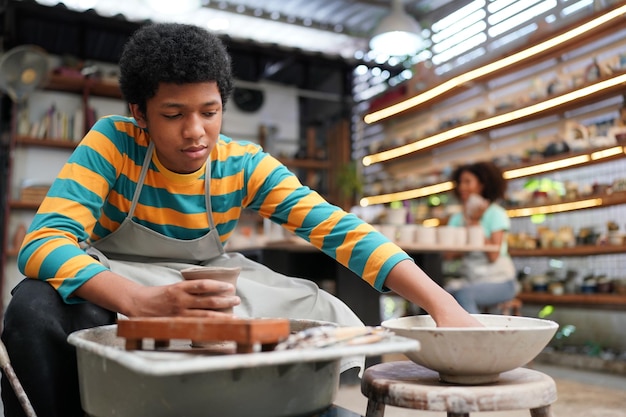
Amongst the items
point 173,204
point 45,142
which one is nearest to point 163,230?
point 173,204

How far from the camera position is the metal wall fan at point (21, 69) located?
5.68m

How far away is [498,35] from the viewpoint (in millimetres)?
7707

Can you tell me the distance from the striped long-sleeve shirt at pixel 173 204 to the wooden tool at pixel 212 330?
13.4 inches

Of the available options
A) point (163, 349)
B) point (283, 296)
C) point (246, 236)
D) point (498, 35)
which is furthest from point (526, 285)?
point (163, 349)

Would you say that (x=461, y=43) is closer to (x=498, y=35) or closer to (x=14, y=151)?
(x=498, y=35)

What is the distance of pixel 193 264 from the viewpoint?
1.77 m

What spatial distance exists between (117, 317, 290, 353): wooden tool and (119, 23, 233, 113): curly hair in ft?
2.08

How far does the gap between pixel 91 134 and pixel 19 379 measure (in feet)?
2.04

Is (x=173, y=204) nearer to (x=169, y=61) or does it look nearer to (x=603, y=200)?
(x=169, y=61)

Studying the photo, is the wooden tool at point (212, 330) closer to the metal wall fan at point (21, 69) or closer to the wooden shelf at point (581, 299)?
the wooden shelf at point (581, 299)

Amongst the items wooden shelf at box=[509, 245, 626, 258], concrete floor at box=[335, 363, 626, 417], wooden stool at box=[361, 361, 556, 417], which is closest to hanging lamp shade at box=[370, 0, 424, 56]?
wooden shelf at box=[509, 245, 626, 258]

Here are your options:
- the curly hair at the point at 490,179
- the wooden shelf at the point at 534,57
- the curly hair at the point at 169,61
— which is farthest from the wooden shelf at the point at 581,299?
the curly hair at the point at 169,61

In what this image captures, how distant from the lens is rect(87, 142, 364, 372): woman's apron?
5.31ft

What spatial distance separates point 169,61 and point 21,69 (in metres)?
4.97
